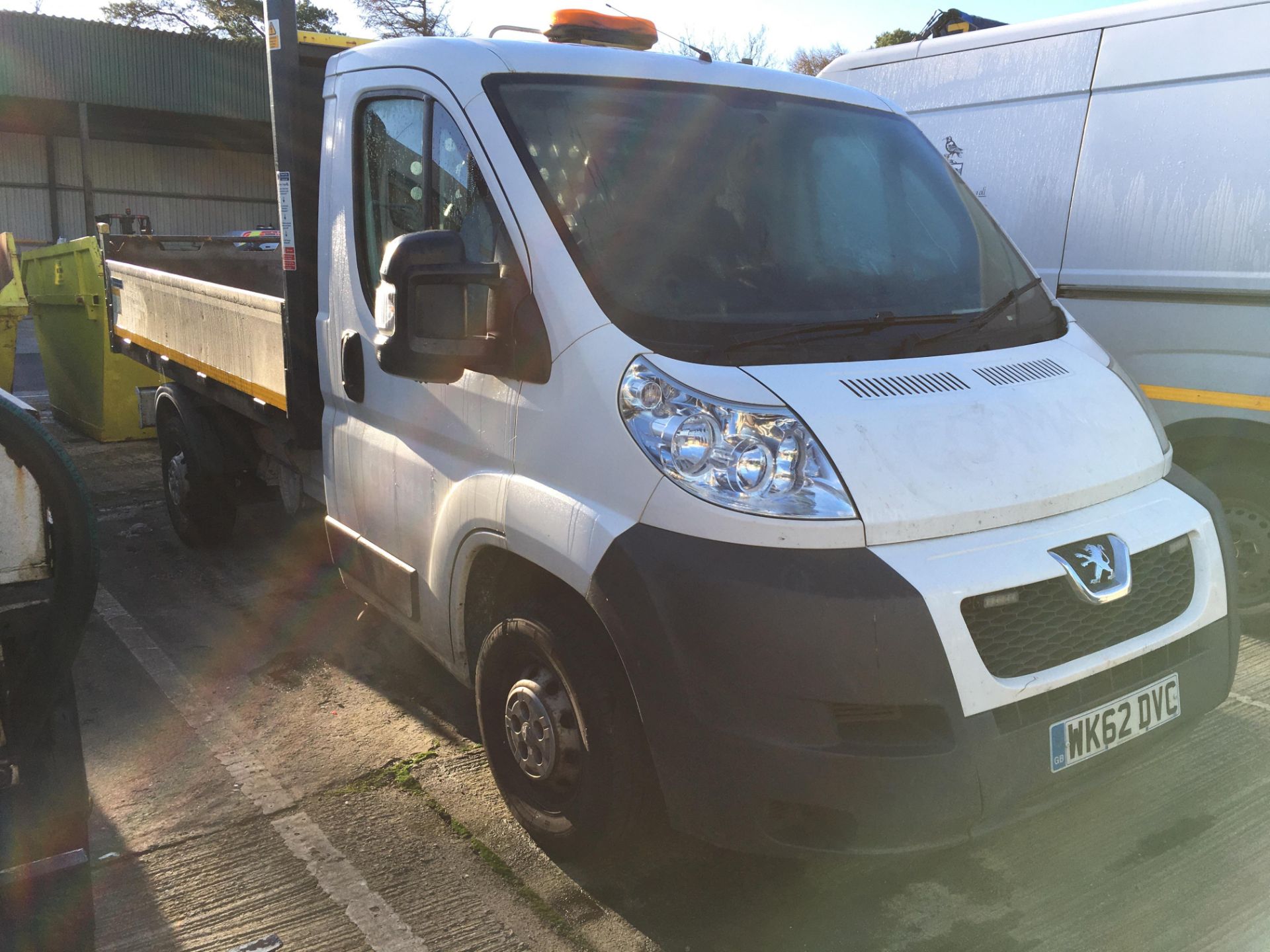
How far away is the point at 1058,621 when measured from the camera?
2.27m

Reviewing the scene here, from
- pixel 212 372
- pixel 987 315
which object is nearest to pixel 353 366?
pixel 212 372

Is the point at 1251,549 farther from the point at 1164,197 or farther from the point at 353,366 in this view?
the point at 353,366

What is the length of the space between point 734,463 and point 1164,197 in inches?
110

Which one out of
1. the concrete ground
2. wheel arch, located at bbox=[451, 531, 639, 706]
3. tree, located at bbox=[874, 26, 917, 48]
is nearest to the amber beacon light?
wheel arch, located at bbox=[451, 531, 639, 706]

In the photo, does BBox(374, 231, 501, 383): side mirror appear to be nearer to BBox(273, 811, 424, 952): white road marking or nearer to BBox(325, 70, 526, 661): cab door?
BBox(325, 70, 526, 661): cab door

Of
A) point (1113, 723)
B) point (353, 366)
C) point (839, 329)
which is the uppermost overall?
point (839, 329)

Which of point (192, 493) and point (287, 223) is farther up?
point (287, 223)

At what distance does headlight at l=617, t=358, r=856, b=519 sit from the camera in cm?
220

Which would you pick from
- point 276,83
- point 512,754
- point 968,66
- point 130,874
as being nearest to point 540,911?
point 512,754

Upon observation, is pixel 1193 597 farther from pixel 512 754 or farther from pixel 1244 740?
pixel 512 754

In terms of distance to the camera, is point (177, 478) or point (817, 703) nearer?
point (817, 703)

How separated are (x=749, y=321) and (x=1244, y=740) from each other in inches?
93.7

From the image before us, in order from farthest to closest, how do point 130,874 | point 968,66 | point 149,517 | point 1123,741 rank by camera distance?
1. point 149,517
2. point 968,66
3. point 130,874
4. point 1123,741

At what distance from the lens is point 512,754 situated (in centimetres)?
281
